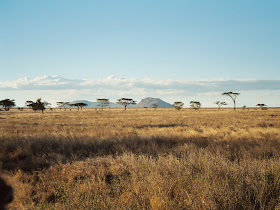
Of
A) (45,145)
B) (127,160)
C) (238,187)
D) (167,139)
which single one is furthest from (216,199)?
(45,145)

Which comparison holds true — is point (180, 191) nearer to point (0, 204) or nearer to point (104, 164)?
point (104, 164)

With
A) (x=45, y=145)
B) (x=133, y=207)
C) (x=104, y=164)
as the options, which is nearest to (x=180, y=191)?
(x=133, y=207)

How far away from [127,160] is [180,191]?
2.49 metres

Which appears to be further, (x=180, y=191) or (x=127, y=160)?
(x=127, y=160)

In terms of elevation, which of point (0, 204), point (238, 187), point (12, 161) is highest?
point (0, 204)

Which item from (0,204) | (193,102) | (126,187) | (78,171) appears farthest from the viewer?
(193,102)

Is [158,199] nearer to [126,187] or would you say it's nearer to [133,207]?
[133,207]

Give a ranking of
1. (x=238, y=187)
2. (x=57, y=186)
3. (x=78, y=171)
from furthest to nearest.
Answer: (x=78, y=171) < (x=57, y=186) < (x=238, y=187)

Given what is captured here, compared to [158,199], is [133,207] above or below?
below

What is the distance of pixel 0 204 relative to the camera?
0.69 metres

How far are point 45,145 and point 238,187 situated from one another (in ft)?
28.8

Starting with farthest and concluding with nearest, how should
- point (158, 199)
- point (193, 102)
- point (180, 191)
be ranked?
1. point (193, 102)
2. point (180, 191)
3. point (158, 199)

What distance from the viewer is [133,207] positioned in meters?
3.79

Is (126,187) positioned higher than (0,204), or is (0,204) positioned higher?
(0,204)
